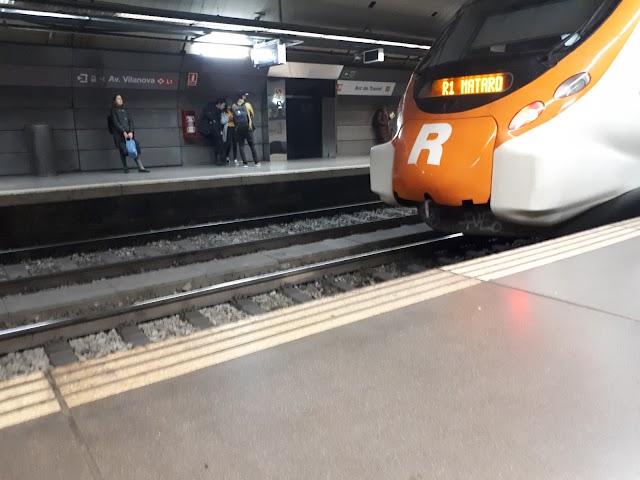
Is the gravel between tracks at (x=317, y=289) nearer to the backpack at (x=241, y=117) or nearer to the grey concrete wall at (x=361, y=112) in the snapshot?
the backpack at (x=241, y=117)

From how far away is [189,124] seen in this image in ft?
41.1

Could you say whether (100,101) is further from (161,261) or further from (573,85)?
(573,85)

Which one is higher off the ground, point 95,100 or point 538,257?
point 95,100

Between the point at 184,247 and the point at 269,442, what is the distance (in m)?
5.88

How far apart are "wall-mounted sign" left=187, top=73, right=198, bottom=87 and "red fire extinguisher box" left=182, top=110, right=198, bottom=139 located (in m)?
0.62

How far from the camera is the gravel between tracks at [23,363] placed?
3.79 metres

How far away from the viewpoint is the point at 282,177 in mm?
9555

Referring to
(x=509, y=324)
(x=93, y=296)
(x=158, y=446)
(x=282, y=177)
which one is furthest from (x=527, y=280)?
(x=282, y=177)

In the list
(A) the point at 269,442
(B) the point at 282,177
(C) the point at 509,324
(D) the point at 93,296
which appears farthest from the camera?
(B) the point at 282,177

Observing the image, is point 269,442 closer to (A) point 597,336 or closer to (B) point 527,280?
(A) point 597,336

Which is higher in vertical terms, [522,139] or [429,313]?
[522,139]

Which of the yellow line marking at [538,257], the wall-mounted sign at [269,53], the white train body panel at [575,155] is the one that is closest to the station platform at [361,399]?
the yellow line marking at [538,257]

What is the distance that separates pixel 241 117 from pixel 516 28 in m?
7.85

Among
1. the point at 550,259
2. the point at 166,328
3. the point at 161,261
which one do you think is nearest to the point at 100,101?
the point at 161,261
